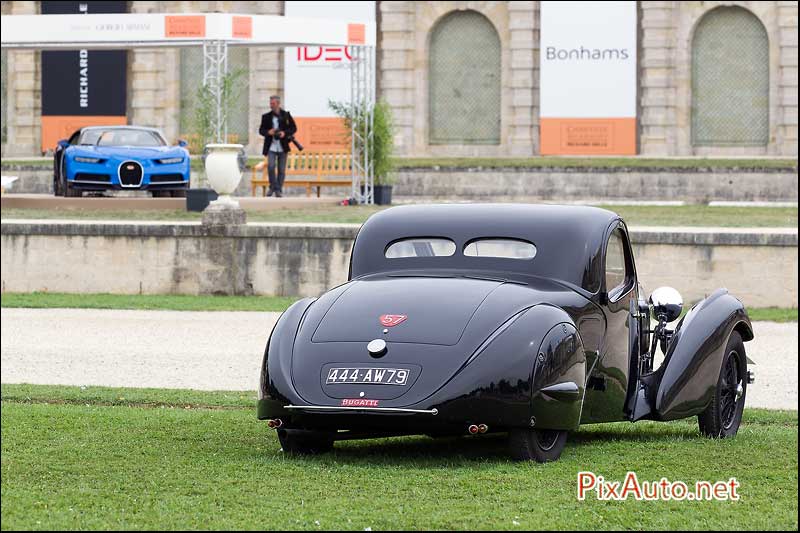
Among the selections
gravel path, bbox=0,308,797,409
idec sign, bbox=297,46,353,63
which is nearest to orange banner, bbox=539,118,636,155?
idec sign, bbox=297,46,353,63

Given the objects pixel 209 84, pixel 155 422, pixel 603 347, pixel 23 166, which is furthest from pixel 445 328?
pixel 23 166

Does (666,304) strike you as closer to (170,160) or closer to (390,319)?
(390,319)

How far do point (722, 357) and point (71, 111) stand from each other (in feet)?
121

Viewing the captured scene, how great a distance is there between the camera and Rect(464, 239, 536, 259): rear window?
829cm

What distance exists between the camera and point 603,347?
8164 mm

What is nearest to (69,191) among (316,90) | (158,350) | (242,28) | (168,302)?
(242,28)

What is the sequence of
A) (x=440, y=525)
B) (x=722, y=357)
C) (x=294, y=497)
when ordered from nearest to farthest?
(x=440, y=525) → (x=294, y=497) → (x=722, y=357)

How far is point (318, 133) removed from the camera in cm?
4162

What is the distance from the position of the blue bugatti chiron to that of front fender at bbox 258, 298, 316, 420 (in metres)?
19.1

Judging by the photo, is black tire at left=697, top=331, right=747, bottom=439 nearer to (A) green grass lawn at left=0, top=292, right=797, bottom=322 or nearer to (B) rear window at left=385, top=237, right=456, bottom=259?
(B) rear window at left=385, top=237, right=456, bottom=259

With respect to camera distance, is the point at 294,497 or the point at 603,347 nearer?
the point at 294,497

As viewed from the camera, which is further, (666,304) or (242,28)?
(242,28)

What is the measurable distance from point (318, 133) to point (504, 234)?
3357 centimetres

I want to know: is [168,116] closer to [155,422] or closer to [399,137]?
[399,137]
